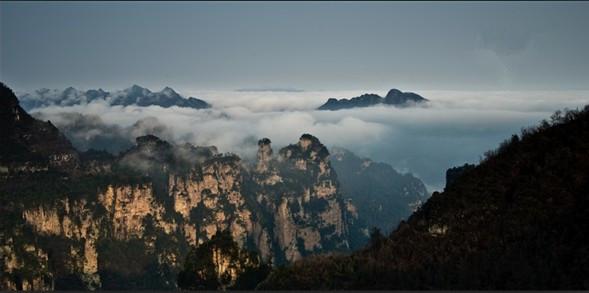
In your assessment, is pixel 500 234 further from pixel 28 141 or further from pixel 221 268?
pixel 28 141

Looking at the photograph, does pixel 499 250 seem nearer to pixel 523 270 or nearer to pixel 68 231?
pixel 523 270

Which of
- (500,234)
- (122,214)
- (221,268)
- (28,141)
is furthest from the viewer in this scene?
(28,141)

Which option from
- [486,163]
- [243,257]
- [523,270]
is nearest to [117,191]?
[243,257]

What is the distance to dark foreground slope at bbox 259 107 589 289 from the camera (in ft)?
80.5

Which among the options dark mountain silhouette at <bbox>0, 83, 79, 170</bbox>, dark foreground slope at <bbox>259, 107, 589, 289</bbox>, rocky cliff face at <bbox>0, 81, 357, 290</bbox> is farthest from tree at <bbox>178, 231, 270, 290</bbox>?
dark mountain silhouette at <bbox>0, 83, 79, 170</bbox>

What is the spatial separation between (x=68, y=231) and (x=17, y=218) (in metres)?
10.3

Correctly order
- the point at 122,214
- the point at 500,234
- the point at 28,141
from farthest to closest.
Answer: the point at 28,141, the point at 122,214, the point at 500,234

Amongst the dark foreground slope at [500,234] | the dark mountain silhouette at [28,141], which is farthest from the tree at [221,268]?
the dark mountain silhouette at [28,141]

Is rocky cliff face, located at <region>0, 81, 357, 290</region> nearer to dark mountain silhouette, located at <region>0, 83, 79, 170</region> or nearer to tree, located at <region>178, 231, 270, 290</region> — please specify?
dark mountain silhouette, located at <region>0, 83, 79, 170</region>

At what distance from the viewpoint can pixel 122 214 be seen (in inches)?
5325

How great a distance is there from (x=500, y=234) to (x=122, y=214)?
4565 inches

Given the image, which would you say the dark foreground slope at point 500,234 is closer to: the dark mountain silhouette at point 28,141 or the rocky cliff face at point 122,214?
the rocky cliff face at point 122,214

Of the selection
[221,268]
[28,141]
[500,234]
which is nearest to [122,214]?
[28,141]

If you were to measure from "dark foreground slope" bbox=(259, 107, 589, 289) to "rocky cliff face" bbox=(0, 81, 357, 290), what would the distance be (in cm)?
7974
